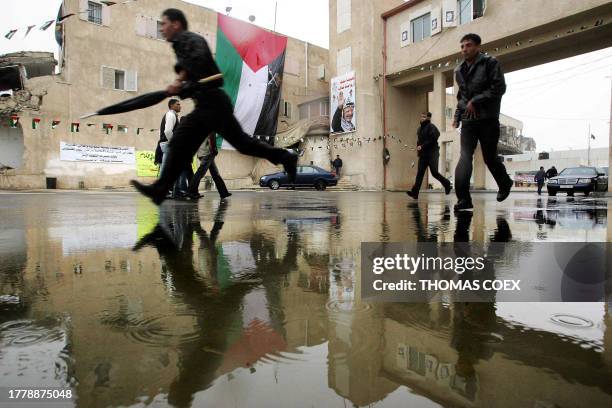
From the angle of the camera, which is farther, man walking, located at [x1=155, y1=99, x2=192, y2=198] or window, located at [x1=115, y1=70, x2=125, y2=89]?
window, located at [x1=115, y1=70, x2=125, y2=89]

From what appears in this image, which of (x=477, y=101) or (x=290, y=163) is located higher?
(x=477, y=101)

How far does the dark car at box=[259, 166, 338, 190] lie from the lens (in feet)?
76.1

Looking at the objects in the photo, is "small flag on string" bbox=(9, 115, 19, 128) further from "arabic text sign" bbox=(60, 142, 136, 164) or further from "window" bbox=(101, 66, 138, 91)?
"window" bbox=(101, 66, 138, 91)

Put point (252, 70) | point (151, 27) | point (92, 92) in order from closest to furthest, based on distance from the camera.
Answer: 1. point (92, 92)
2. point (151, 27)
3. point (252, 70)

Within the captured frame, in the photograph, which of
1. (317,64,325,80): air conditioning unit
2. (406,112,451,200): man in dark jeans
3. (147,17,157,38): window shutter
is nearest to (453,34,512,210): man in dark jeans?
(406,112,451,200): man in dark jeans

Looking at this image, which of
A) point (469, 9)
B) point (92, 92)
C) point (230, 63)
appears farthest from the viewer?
point (230, 63)

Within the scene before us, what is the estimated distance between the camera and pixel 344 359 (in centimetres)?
117

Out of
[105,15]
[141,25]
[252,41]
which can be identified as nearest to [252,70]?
[252,41]

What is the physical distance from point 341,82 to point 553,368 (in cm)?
2696

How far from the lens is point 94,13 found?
71.8ft

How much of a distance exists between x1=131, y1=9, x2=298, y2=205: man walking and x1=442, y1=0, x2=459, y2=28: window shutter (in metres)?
20.8

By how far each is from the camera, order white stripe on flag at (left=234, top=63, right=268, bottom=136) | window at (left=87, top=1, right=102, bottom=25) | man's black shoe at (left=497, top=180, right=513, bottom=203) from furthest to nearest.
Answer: white stripe on flag at (left=234, top=63, right=268, bottom=136) → window at (left=87, top=1, right=102, bottom=25) → man's black shoe at (left=497, top=180, right=513, bottom=203)

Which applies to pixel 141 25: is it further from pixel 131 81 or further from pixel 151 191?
pixel 151 191

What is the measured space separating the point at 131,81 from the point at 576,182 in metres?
22.2
